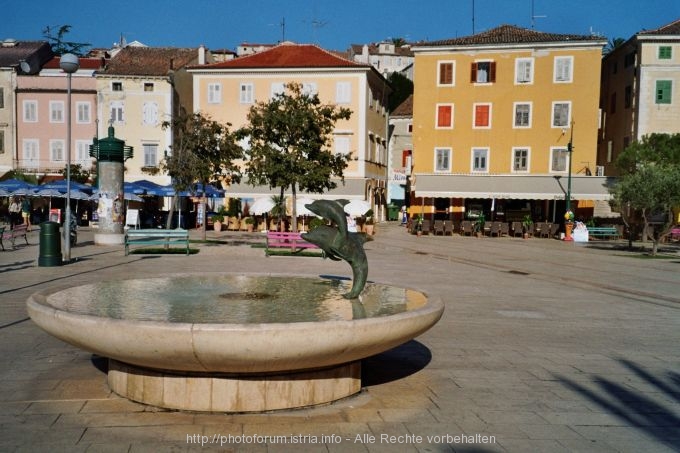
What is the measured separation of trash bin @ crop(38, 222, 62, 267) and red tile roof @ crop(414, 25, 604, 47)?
102 ft

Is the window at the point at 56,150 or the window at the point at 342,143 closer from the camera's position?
the window at the point at 342,143

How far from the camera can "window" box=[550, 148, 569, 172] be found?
39.8m

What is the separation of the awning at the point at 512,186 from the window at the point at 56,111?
91.1 feet

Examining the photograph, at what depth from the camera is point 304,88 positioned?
4456 cm

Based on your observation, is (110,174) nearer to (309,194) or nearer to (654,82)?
(309,194)

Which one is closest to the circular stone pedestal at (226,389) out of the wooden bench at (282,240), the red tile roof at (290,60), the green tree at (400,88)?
the wooden bench at (282,240)

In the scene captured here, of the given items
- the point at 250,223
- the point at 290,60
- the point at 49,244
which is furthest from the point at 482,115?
the point at 49,244

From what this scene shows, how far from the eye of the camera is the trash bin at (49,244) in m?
15.6

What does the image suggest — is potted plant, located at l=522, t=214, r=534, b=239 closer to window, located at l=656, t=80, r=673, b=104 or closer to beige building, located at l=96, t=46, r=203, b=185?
window, located at l=656, t=80, r=673, b=104

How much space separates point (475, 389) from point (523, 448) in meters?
1.47

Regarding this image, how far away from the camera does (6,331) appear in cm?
834

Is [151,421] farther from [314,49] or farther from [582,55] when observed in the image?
[314,49]

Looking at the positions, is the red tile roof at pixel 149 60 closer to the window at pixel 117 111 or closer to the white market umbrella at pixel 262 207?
the window at pixel 117 111

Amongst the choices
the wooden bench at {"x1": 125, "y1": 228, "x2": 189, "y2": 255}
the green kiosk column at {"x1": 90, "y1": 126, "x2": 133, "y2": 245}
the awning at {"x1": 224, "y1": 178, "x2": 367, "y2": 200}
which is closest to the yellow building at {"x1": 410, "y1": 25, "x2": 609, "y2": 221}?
the awning at {"x1": 224, "y1": 178, "x2": 367, "y2": 200}
